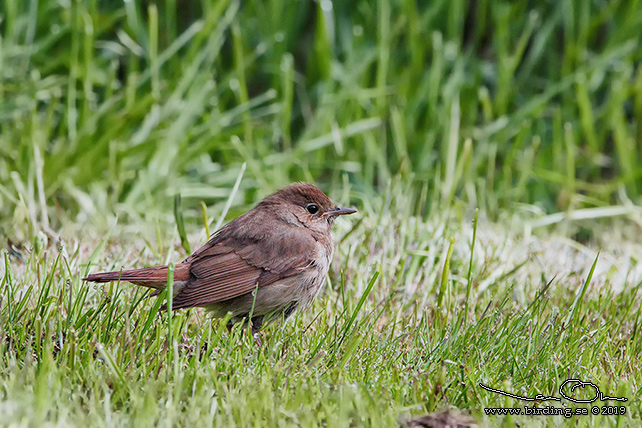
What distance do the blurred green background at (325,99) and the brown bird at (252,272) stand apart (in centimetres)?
174

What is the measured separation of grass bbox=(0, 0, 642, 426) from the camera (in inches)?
125

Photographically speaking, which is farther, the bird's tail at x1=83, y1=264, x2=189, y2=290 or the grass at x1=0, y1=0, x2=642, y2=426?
the bird's tail at x1=83, y1=264, x2=189, y2=290

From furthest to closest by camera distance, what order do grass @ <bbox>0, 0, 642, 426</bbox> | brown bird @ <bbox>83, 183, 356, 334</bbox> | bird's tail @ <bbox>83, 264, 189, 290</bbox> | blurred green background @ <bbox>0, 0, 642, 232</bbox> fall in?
blurred green background @ <bbox>0, 0, 642, 232</bbox>, brown bird @ <bbox>83, 183, 356, 334</bbox>, bird's tail @ <bbox>83, 264, 189, 290</bbox>, grass @ <bbox>0, 0, 642, 426</bbox>

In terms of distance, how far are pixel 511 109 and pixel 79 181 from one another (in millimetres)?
3418

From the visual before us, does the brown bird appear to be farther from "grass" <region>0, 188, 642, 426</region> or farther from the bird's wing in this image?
"grass" <region>0, 188, 642, 426</region>

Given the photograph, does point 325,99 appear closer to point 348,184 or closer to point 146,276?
point 348,184

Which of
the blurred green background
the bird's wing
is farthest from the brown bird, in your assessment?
the blurred green background

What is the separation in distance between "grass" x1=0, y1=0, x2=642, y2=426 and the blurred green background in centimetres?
2

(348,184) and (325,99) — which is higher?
(325,99)

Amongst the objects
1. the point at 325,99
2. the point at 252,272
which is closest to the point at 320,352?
the point at 252,272

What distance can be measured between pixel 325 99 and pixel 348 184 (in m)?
0.95

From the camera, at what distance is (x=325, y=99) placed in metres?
6.45

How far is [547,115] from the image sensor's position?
6.93 metres

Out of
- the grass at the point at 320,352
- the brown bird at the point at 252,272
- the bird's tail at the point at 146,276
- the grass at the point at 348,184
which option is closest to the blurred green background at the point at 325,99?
the grass at the point at 348,184
